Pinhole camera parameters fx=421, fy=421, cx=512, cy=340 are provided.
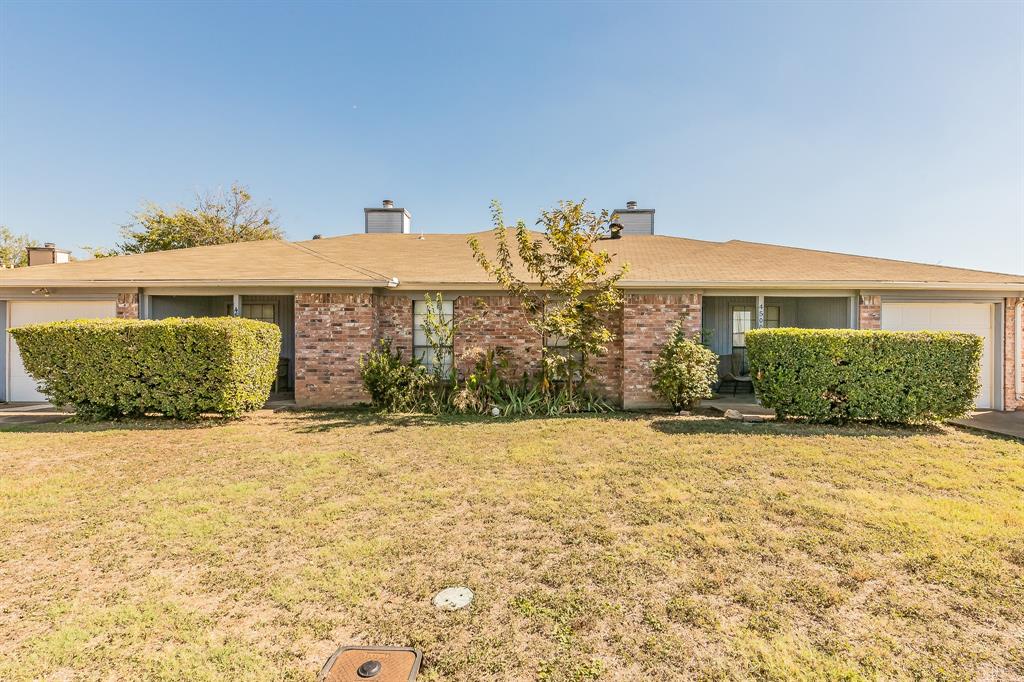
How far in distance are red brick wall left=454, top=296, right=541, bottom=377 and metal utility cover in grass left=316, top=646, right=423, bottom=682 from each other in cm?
740

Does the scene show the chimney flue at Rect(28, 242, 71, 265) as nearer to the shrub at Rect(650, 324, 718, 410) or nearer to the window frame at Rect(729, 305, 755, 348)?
the shrub at Rect(650, 324, 718, 410)

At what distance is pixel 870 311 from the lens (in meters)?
9.37

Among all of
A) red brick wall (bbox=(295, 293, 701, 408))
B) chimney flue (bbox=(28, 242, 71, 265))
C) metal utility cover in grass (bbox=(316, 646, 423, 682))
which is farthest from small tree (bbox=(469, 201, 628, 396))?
chimney flue (bbox=(28, 242, 71, 265))

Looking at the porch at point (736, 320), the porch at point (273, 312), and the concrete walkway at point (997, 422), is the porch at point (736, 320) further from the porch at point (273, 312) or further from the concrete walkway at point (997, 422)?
the porch at point (273, 312)

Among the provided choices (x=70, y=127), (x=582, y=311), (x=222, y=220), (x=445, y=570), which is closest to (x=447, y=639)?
(x=445, y=570)

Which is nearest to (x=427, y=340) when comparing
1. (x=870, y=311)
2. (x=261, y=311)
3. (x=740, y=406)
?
(x=261, y=311)

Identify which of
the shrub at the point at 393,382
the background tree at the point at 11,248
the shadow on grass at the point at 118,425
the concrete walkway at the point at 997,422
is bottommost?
the shadow on grass at the point at 118,425

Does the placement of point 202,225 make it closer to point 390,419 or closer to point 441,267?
point 441,267

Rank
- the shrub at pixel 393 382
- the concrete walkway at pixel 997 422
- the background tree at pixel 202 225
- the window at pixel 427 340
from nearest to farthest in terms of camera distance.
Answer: the concrete walkway at pixel 997 422, the shrub at pixel 393 382, the window at pixel 427 340, the background tree at pixel 202 225

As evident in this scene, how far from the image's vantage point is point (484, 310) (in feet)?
31.6

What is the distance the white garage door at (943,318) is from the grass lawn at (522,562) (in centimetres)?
441

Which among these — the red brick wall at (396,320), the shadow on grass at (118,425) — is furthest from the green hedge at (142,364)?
the red brick wall at (396,320)

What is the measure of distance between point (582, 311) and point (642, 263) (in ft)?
9.50

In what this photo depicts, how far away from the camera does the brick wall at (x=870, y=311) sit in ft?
30.7
